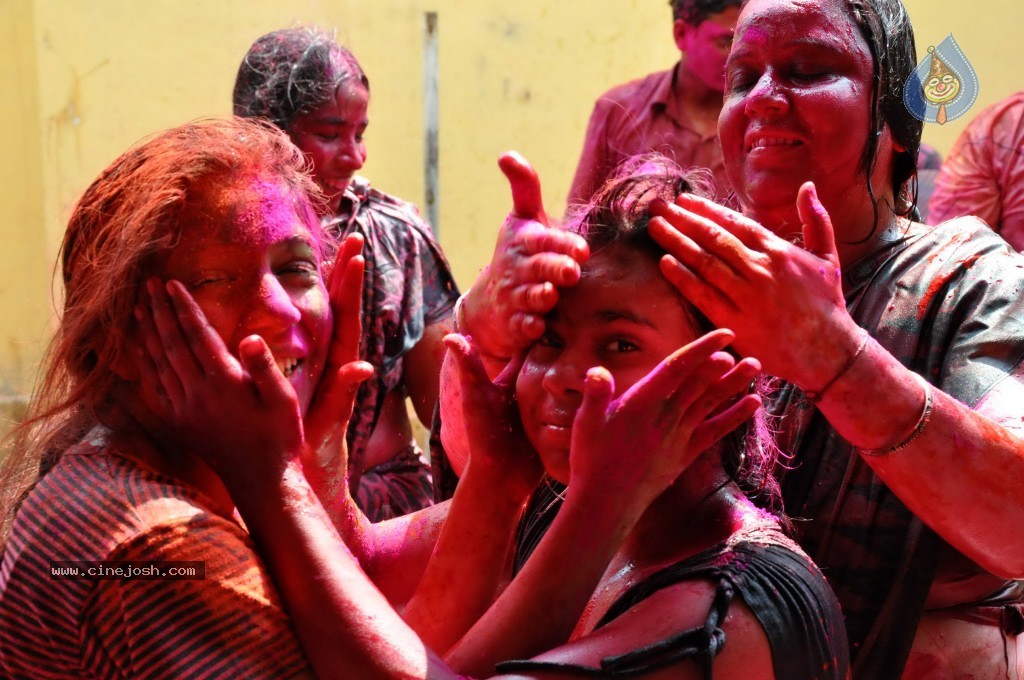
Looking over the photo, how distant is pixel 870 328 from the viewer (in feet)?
8.05

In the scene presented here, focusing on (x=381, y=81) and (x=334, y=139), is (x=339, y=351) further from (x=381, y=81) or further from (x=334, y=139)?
(x=381, y=81)

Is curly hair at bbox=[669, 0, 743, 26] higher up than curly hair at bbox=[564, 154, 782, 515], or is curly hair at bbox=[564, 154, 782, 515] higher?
curly hair at bbox=[669, 0, 743, 26]

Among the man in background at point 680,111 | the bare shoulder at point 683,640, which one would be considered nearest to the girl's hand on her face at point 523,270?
the bare shoulder at point 683,640

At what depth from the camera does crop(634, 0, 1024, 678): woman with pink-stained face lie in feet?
6.44

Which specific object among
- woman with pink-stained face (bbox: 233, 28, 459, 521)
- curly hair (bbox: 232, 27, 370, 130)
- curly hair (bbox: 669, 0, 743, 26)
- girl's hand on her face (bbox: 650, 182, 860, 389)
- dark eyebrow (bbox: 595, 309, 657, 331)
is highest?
curly hair (bbox: 669, 0, 743, 26)

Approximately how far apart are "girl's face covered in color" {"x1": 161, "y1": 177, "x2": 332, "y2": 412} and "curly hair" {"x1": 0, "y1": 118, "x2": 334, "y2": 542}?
33 millimetres

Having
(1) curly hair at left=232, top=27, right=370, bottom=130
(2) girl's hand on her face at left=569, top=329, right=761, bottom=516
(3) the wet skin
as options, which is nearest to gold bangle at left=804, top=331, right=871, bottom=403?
(2) girl's hand on her face at left=569, top=329, right=761, bottom=516

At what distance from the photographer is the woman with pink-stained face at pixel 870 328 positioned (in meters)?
1.96

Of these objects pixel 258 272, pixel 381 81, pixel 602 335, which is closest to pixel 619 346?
pixel 602 335

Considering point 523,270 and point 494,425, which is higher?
point 523,270

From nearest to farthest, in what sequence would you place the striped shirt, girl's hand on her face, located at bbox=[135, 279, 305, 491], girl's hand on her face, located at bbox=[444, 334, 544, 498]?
the striped shirt, girl's hand on her face, located at bbox=[135, 279, 305, 491], girl's hand on her face, located at bbox=[444, 334, 544, 498]

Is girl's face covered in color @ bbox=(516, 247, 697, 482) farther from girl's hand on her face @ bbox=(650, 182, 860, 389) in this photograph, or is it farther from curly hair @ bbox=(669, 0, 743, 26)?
curly hair @ bbox=(669, 0, 743, 26)

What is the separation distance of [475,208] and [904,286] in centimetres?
448

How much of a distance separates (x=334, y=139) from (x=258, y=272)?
2.32m
